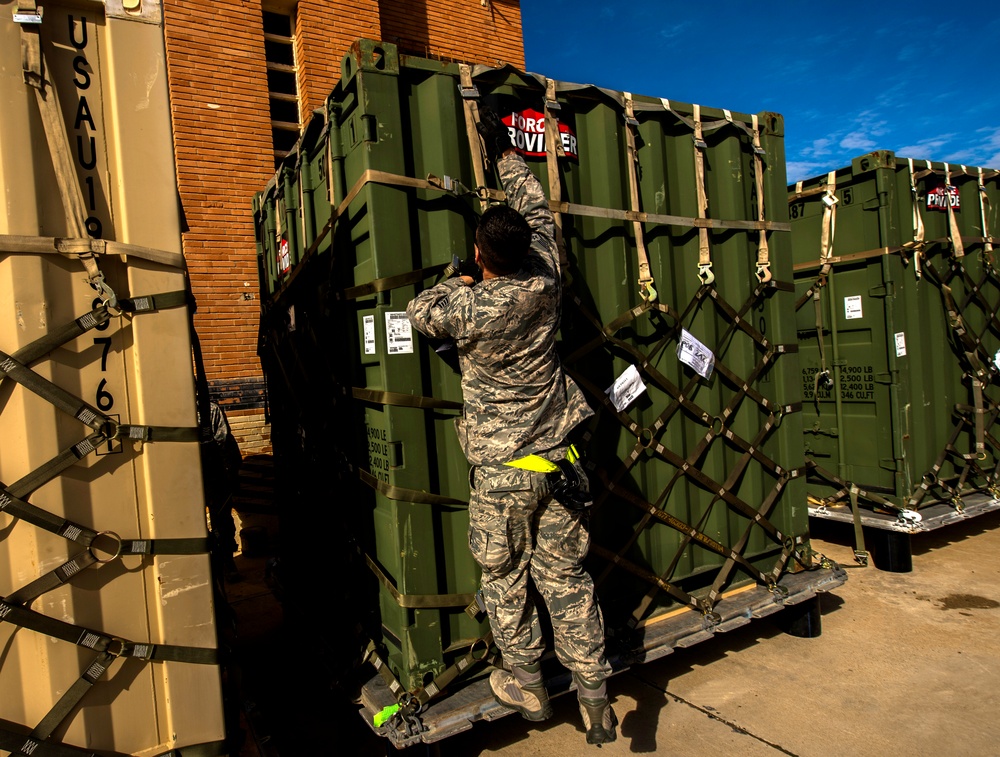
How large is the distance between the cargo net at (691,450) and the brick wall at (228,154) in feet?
19.2

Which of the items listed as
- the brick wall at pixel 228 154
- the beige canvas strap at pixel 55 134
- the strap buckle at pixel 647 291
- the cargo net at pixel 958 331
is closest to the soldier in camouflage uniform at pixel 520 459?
the strap buckle at pixel 647 291

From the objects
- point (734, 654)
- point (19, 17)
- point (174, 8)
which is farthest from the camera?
point (174, 8)

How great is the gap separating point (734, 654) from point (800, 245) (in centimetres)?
397

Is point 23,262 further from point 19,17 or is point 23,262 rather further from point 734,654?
point 734,654

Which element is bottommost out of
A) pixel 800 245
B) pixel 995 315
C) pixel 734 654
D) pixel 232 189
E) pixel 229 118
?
pixel 734 654

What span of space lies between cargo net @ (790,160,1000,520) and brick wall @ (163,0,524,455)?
645 cm

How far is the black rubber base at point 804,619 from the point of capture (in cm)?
416

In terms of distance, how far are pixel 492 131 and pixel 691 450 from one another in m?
2.08

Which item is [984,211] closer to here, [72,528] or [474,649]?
[474,649]

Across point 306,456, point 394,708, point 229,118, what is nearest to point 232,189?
point 229,118

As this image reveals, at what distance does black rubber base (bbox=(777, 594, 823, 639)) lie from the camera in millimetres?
4164

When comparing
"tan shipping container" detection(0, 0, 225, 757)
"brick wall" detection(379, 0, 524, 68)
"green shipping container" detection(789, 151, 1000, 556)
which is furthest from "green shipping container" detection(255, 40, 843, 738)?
"brick wall" detection(379, 0, 524, 68)

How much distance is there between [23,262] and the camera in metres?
2.00

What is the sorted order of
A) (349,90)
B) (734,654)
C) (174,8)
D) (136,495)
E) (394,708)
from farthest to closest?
(174,8) < (734,654) < (349,90) < (394,708) < (136,495)
